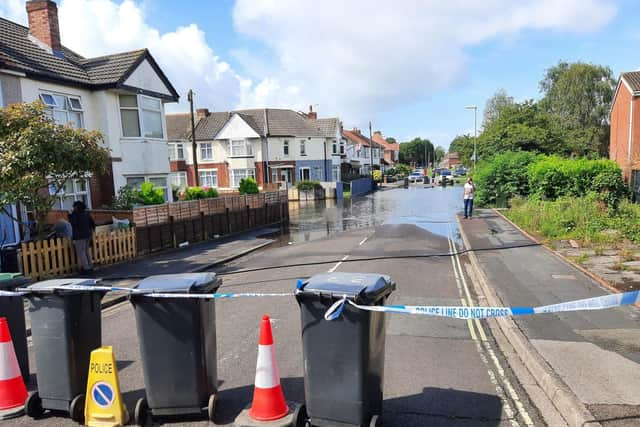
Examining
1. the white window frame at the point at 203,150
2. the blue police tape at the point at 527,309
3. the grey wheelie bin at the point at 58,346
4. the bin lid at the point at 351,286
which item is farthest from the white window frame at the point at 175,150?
the blue police tape at the point at 527,309

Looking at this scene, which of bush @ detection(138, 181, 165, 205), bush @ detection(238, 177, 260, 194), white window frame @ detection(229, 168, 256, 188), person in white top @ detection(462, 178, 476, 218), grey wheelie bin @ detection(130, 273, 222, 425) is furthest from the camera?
white window frame @ detection(229, 168, 256, 188)

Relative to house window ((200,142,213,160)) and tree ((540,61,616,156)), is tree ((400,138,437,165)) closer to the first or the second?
tree ((540,61,616,156))

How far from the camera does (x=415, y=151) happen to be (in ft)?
456

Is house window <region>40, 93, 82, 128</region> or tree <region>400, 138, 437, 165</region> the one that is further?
tree <region>400, 138, 437, 165</region>

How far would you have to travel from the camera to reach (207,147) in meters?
47.2

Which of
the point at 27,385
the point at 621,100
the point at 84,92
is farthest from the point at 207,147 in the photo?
the point at 27,385

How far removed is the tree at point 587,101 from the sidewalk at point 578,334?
145ft

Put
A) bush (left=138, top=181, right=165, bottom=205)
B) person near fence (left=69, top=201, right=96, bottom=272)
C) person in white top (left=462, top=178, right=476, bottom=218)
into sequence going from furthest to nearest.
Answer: person in white top (left=462, top=178, right=476, bottom=218) → bush (left=138, top=181, right=165, bottom=205) → person near fence (left=69, top=201, right=96, bottom=272)

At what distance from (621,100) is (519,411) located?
34322 mm

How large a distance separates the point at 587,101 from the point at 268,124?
3377 centimetres

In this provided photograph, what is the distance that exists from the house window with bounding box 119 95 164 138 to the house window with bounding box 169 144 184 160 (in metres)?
29.4

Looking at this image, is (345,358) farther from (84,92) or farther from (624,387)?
(84,92)

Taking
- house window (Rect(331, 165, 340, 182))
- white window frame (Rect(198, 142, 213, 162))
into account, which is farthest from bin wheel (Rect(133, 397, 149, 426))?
house window (Rect(331, 165, 340, 182))

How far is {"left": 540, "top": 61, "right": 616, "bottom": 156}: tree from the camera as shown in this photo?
158 feet
